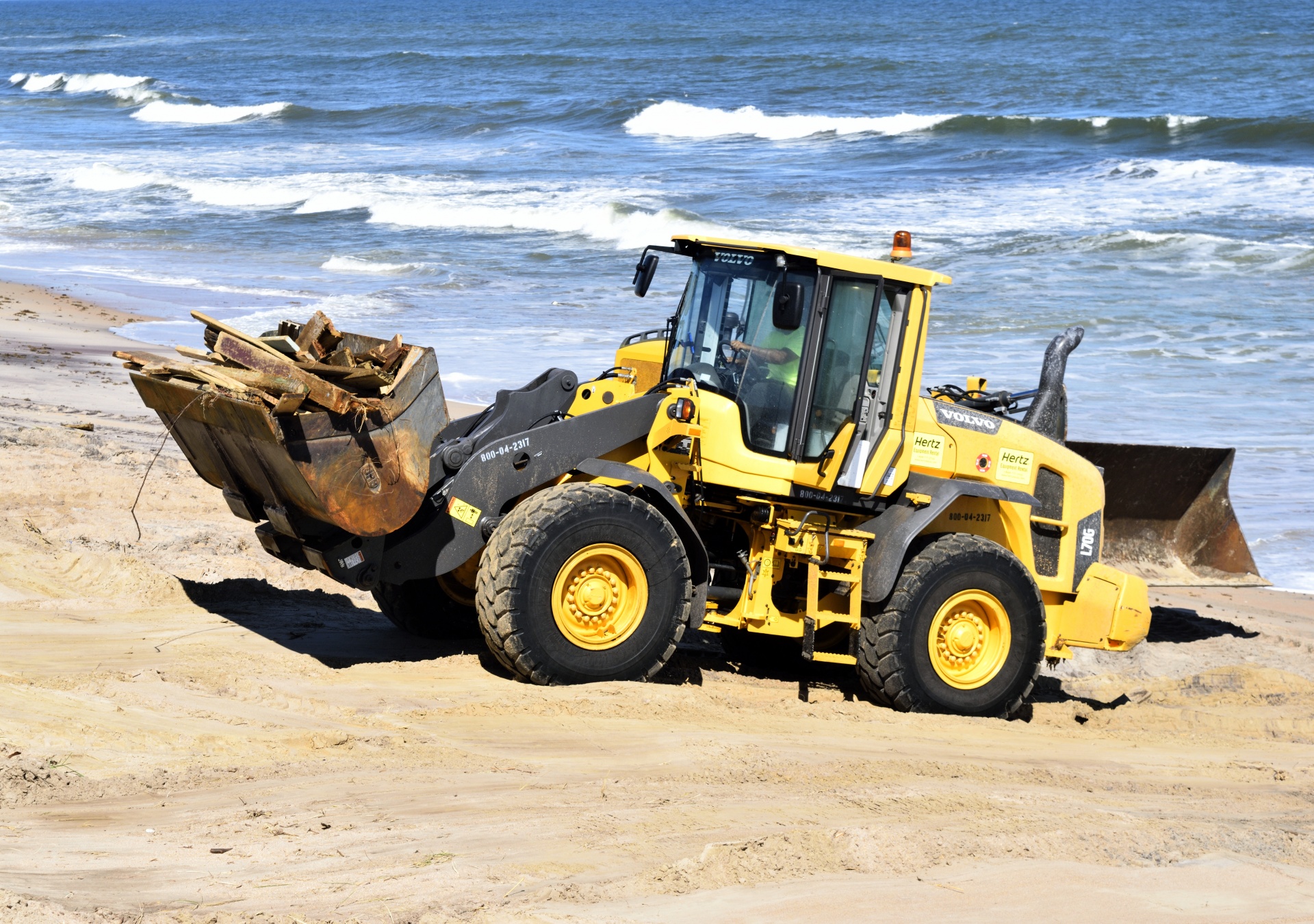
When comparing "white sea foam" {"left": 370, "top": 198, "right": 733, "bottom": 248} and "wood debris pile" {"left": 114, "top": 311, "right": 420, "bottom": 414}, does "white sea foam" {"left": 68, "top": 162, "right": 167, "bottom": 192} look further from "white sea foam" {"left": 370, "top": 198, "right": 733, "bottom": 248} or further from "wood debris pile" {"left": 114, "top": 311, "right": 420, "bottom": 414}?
"wood debris pile" {"left": 114, "top": 311, "right": 420, "bottom": 414}

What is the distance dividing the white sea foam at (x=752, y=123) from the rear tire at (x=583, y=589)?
35.4 meters

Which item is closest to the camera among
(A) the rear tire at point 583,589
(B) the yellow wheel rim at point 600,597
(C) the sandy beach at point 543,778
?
(C) the sandy beach at point 543,778

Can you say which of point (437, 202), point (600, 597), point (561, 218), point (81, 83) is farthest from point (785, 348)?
point (81, 83)

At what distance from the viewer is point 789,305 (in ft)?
20.2

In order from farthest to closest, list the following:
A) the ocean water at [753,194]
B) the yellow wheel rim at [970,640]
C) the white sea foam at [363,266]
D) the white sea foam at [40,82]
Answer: the white sea foam at [40,82] → the white sea foam at [363,266] → the ocean water at [753,194] → the yellow wheel rim at [970,640]

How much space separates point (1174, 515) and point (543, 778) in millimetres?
5204

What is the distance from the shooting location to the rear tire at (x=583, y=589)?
600 centimetres

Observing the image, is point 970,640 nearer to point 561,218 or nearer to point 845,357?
point 845,357

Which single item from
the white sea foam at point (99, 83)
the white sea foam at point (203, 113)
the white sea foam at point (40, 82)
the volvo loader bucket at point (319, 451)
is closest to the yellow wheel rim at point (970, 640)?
the volvo loader bucket at point (319, 451)

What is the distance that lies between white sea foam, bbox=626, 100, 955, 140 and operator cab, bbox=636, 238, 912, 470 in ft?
114

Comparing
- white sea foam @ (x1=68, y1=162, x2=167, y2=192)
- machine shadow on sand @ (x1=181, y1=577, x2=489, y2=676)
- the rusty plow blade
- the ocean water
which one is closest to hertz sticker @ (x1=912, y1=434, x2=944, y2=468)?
the rusty plow blade

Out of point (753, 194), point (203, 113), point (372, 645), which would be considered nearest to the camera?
point (372, 645)

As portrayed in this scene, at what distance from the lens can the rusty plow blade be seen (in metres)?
8.52

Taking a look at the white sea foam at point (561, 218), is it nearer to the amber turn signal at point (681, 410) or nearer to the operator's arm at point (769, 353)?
the operator's arm at point (769, 353)
